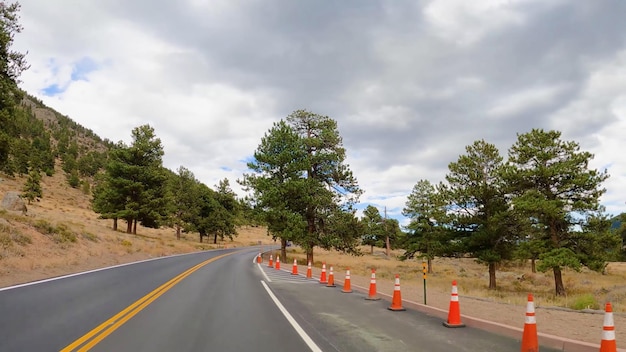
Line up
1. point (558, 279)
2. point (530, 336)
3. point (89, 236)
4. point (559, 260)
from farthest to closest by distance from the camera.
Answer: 1. point (89, 236)
2. point (558, 279)
3. point (559, 260)
4. point (530, 336)

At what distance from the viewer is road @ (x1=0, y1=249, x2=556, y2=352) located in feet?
21.7

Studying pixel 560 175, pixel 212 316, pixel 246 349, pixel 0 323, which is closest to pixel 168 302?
pixel 212 316

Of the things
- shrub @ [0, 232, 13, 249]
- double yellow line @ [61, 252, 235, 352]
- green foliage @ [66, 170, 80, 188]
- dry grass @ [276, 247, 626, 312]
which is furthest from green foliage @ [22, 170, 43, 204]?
double yellow line @ [61, 252, 235, 352]

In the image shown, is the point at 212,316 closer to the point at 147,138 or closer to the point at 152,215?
the point at 152,215

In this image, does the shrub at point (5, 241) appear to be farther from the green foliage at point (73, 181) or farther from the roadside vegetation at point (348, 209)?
the green foliage at point (73, 181)

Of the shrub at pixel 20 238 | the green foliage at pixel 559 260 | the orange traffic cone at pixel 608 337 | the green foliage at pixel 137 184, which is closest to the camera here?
the orange traffic cone at pixel 608 337

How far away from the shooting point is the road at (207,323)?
661 cm

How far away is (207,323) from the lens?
8289 millimetres

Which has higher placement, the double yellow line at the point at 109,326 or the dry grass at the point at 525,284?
the double yellow line at the point at 109,326

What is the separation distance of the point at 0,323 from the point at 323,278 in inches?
538

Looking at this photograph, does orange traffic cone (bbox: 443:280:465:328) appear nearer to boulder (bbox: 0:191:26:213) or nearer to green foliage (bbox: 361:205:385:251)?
boulder (bbox: 0:191:26:213)

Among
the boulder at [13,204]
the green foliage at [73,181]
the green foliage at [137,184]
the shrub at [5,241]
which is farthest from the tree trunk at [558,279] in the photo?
the green foliage at [73,181]

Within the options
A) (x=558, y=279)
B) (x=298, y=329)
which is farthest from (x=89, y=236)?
(x=558, y=279)

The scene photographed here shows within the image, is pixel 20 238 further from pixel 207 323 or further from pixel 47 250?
pixel 207 323
